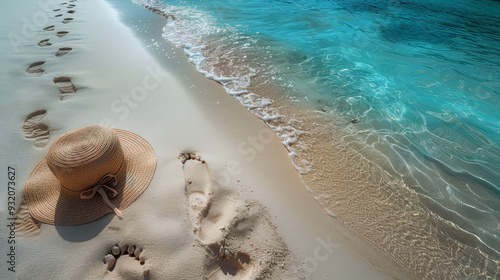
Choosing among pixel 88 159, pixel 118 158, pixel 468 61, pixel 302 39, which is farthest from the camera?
pixel 302 39

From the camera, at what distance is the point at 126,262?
7.61 feet

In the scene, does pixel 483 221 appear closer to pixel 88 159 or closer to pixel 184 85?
pixel 88 159

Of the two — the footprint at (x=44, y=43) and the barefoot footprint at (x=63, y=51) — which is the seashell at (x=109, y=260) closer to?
the barefoot footprint at (x=63, y=51)

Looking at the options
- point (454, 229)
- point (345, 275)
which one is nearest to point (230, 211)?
point (345, 275)

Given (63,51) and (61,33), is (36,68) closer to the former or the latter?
(63,51)

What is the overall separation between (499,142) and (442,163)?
1.65 meters

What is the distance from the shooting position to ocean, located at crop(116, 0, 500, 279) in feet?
9.82

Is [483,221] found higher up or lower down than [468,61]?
lower down

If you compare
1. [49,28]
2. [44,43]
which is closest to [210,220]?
[44,43]

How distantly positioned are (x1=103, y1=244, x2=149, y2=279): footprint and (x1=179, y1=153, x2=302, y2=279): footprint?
0.60 metres

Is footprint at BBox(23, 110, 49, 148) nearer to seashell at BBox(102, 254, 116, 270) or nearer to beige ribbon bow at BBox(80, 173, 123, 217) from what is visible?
beige ribbon bow at BBox(80, 173, 123, 217)

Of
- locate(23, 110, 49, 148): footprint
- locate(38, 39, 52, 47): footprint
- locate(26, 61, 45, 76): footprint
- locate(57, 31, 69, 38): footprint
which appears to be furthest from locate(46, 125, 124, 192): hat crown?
locate(57, 31, 69, 38): footprint

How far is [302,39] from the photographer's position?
25.8 ft

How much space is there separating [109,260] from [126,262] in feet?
0.58
